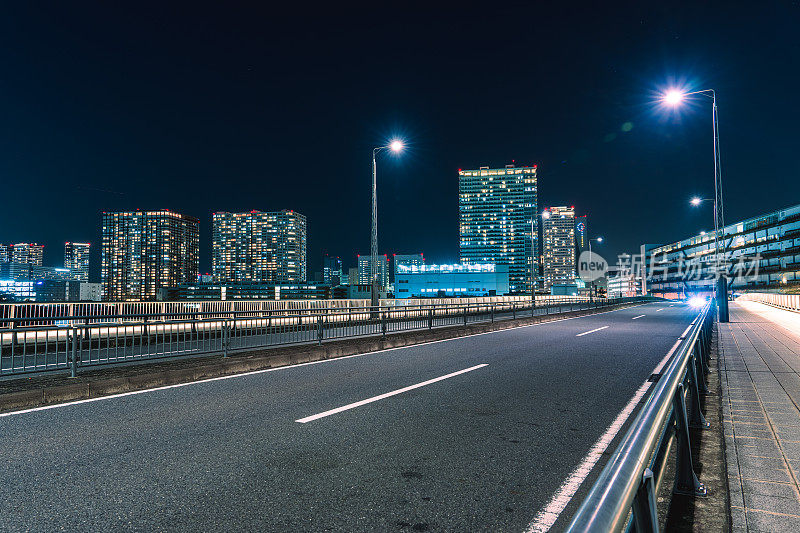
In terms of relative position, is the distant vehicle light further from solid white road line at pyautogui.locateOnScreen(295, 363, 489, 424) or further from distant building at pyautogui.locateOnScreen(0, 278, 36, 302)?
distant building at pyautogui.locateOnScreen(0, 278, 36, 302)

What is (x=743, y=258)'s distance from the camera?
4798 inches

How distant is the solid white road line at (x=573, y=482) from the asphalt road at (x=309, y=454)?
0.21 ft

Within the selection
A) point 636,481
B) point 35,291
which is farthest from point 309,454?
point 35,291

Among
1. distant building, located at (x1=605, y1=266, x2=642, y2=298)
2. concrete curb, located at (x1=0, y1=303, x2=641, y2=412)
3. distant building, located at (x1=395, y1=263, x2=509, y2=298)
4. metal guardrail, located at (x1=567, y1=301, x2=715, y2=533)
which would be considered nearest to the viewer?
metal guardrail, located at (x1=567, y1=301, x2=715, y2=533)

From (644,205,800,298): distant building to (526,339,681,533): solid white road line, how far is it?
8370 centimetres

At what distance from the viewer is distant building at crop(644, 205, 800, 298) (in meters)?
105

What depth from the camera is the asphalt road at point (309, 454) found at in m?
3.49

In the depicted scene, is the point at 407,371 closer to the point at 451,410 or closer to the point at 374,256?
the point at 451,410

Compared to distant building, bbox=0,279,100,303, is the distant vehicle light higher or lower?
lower

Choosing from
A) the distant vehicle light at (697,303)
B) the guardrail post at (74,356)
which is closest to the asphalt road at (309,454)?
the guardrail post at (74,356)

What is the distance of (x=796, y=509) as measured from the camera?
3.28 meters

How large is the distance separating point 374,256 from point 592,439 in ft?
68.9

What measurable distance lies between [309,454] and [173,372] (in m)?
5.46

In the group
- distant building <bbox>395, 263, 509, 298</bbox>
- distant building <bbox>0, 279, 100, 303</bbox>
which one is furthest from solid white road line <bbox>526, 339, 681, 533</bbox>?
distant building <bbox>395, 263, 509, 298</bbox>
